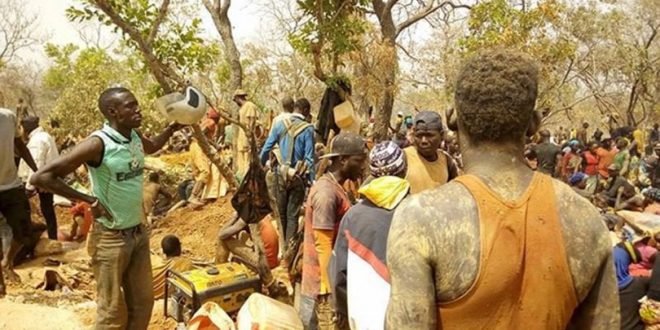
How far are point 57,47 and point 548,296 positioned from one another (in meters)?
35.3

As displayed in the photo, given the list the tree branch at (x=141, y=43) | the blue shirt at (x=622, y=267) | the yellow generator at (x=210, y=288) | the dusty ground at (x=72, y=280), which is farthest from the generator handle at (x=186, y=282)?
the blue shirt at (x=622, y=267)

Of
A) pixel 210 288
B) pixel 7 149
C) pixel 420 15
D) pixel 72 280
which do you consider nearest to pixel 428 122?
pixel 210 288

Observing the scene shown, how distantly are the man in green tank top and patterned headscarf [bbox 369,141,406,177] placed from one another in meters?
1.39

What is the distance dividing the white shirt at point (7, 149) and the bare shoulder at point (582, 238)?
5.02 meters

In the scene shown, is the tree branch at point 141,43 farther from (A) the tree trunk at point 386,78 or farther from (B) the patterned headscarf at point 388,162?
(A) the tree trunk at point 386,78

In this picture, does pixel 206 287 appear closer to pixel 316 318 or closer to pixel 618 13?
pixel 316 318

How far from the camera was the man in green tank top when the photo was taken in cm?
326

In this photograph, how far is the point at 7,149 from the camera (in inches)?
204

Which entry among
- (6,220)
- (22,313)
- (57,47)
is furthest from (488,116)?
(57,47)

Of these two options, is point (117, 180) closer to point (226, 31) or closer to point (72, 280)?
point (72, 280)

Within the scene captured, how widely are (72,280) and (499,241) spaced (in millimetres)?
5292

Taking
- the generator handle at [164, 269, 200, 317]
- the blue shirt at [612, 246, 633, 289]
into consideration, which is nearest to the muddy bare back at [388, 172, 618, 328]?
the blue shirt at [612, 246, 633, 289]

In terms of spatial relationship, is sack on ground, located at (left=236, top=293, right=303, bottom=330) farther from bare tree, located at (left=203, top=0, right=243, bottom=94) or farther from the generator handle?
bare tree, located at (left=203, top=0, right=243, bottom=94)

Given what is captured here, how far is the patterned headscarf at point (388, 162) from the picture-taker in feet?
9.91
